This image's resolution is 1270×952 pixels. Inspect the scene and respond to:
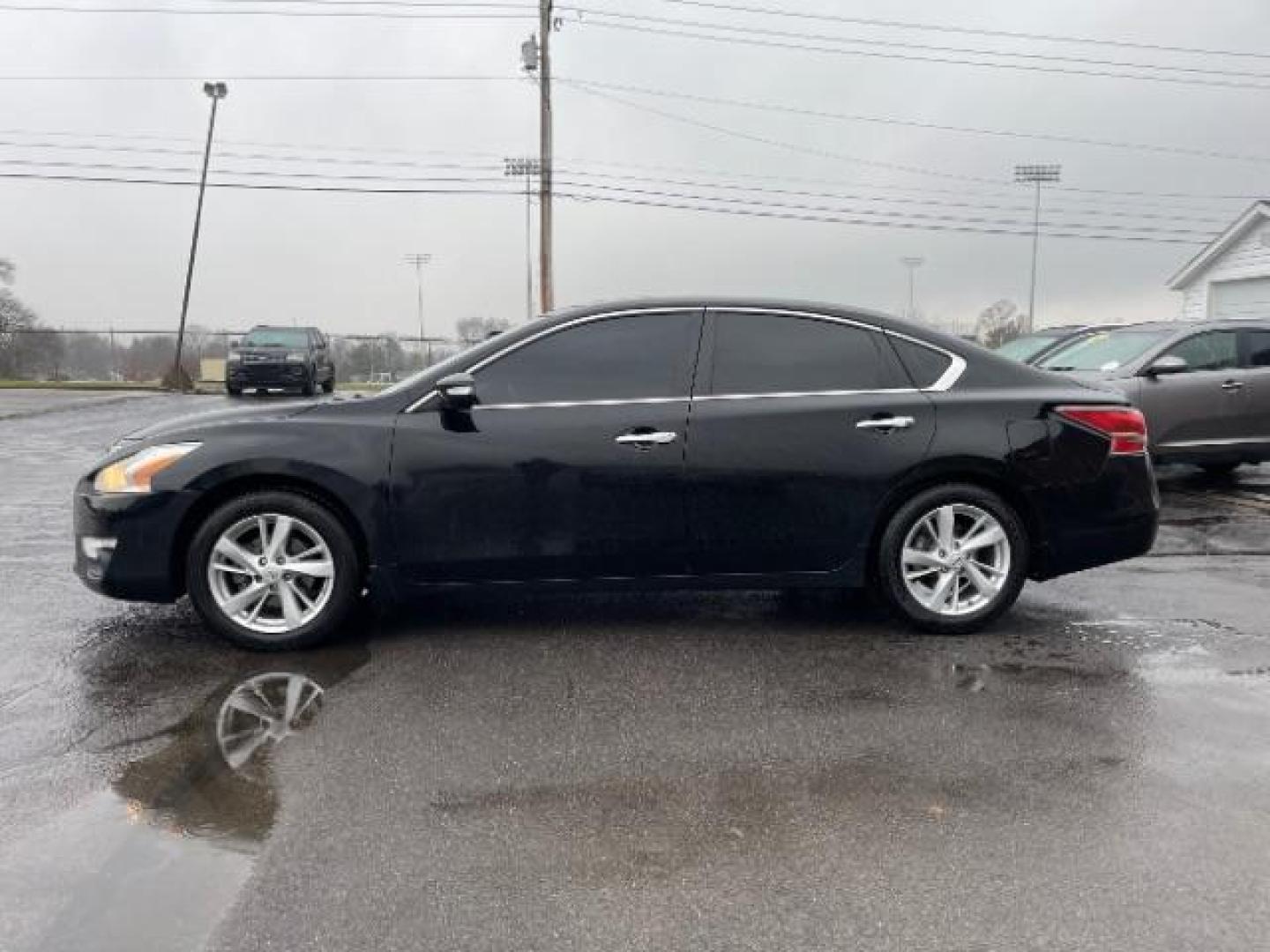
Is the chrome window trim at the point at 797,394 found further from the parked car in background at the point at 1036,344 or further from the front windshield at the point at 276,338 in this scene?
the front windshield at the point at 276,338

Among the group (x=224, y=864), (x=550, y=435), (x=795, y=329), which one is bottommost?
(x=224, y=864)

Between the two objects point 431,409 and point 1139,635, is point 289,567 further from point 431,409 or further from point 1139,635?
point 1139,635

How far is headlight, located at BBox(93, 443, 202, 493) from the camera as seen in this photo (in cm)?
482

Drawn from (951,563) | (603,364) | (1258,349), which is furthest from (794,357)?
(1258,349)

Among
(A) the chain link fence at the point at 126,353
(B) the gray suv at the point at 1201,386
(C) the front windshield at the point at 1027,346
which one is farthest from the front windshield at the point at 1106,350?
(A) the chain link fence at the point at 126,353

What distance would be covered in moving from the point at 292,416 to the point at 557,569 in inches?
55.5

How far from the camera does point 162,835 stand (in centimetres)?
309

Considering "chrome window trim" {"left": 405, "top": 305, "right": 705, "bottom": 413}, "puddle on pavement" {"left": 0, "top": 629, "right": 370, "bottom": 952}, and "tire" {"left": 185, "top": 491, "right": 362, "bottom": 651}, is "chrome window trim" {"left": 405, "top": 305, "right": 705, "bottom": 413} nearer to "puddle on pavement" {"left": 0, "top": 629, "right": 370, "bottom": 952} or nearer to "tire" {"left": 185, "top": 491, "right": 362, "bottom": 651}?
"tire" {"left": 185, "top": 491, "right": 362, "bottom": 651}

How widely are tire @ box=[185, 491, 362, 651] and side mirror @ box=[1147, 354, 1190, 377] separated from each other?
27.0 feet

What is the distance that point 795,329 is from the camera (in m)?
5.21

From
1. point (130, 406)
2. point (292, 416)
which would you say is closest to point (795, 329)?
point (292, 416)

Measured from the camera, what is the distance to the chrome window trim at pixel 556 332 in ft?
16.3

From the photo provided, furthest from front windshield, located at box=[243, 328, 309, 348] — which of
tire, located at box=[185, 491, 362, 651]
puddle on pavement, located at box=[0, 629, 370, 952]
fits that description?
puddle on pavement, located at box=[0, 629, 370, 952]

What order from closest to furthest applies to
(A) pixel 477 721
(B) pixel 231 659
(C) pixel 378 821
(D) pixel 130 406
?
(C) pixel 378 821 < (A) pixel 477 721 < (B) pixel 231 659 < (D) pixel 130 406
